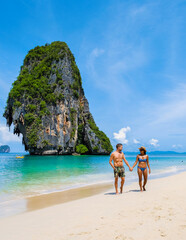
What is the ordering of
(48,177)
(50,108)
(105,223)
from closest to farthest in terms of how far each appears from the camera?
(105,223), (48,177), (50,108)

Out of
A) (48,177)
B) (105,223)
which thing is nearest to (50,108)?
(48,177)

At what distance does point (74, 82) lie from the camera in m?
50.6

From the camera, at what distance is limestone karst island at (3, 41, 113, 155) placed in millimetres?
43500

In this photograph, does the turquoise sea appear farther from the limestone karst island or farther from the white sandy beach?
the limestone karst island

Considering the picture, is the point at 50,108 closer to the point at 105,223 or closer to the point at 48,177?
the point at 48,177

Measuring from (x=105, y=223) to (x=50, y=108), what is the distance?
1716 inches

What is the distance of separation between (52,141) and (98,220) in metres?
41.0

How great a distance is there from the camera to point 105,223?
348 cm

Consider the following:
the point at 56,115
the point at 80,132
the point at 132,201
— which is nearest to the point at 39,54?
the point at 56,115

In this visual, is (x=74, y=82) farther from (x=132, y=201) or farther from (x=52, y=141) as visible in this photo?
(x=132, y=201)

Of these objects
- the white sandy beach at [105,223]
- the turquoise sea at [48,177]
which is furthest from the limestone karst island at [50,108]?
the white sandy beach at [105,223]

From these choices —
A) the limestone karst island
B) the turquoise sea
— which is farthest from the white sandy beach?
the limestone karst island

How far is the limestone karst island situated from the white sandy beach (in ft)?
131

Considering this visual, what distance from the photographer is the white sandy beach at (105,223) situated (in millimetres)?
2982
